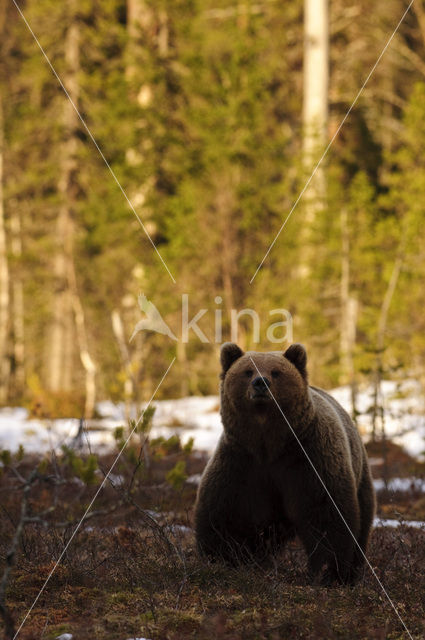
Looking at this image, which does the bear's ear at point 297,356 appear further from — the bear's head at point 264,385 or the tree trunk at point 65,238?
the tree trunk at point 65,238

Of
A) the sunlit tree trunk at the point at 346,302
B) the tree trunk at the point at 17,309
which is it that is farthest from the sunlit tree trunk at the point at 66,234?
the sunlit tree trunk at the point at 346,302

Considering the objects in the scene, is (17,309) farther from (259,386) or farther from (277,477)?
(259,386)

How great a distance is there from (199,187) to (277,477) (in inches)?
505

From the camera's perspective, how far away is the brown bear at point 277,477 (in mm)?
4133

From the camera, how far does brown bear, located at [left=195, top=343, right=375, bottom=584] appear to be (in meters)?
4.13

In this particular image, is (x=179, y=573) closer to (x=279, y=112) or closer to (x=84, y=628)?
(x=84, y=628)

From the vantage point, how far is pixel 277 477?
4.20m

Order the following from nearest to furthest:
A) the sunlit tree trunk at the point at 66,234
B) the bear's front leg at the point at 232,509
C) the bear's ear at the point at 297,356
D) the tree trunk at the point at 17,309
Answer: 1. the bear's front leg at the point at 232,509
2. the bear's ear at the point at 297,356
3. the sunlit tree trunk at the point at 66,234
4. the tree trunk at the point at 17,309

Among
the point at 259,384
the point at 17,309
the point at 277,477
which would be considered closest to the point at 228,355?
the point at 259,384

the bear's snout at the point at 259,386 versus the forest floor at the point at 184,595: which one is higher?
the bear's snout at the point at 259,386

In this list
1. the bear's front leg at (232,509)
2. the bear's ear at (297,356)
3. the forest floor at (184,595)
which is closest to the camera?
the forest floor at (184,595)

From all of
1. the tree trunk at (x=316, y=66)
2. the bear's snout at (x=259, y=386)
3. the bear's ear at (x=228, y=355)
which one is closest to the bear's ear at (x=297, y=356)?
the bear's ear at (x=228, y=355)

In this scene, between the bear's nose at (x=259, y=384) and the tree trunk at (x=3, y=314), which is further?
the tree trunk at (x=3, y=314)

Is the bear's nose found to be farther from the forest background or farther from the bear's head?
the forest background
